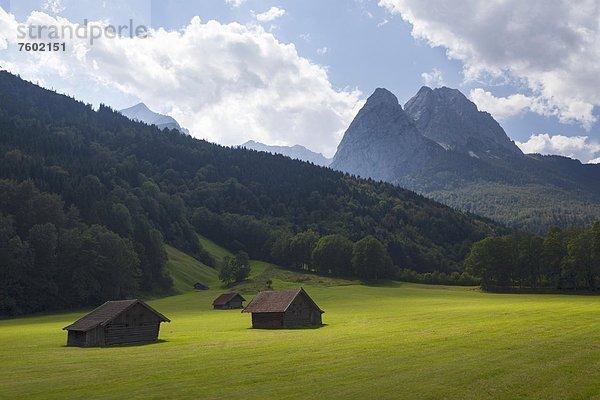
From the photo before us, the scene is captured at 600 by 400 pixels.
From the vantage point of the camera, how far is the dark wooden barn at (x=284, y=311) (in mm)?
70750

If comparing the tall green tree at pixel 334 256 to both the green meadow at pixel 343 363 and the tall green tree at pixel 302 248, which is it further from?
the green meadow at pixel 343 363

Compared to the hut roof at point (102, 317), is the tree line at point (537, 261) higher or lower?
higher

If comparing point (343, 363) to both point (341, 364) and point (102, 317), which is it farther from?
point (102, 317)

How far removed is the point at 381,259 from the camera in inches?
6166

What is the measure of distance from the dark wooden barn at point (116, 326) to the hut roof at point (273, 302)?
1858 cm

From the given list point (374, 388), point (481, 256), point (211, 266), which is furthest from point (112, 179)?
point (374, 388)

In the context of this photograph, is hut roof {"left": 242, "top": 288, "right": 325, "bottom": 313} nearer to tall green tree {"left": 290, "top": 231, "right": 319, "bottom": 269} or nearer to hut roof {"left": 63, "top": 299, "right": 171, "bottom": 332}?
hut roof {"left": 63, "top": 299, "right": 171, "bottom": 332}

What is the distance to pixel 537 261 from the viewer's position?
A: 127938mm

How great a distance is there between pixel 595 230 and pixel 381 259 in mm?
60095

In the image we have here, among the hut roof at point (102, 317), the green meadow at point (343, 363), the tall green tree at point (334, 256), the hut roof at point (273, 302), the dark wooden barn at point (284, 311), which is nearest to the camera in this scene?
the green meadow at point (343, 363)

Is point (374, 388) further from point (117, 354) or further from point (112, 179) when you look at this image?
point (112, 179)

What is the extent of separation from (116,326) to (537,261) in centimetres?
10931

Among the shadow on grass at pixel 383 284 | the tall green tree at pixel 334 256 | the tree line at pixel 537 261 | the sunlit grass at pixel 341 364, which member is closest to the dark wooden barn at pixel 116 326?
the sunlit grass at pixel 341 364

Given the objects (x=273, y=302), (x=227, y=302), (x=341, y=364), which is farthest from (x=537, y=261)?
(x=341, y=364)
